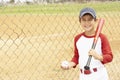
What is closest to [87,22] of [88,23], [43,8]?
[88,23]

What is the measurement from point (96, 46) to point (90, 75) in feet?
0.85

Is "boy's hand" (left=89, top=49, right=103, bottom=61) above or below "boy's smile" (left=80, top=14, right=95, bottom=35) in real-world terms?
below

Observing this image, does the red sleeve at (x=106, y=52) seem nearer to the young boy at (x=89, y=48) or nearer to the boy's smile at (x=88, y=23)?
the young boy at (x=89, y=48)

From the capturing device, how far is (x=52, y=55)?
8.31m

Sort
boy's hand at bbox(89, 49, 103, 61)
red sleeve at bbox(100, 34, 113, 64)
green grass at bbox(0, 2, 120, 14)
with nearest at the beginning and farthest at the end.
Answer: boy's hand at bbox(89, 49, 103, 61) → red sleeve at bbox(100, 34, 113, 64) → green grass at bbox(0, 2, 120, 14)

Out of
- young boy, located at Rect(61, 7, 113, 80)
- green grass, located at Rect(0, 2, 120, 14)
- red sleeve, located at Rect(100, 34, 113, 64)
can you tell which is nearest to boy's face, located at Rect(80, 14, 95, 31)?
young boy, located at Rect(61, 7, 113, 80)

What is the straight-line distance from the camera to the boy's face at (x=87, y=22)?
3021mm

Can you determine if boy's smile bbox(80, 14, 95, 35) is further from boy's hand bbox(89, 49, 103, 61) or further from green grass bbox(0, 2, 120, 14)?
green grass bbox(0, 2, 120, 14)

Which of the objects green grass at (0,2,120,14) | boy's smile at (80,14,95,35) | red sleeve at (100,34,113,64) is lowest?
green grass at (0,2,120,14)

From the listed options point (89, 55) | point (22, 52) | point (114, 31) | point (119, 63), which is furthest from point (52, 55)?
point (89, 55)

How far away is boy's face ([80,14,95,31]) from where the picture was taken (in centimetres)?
302

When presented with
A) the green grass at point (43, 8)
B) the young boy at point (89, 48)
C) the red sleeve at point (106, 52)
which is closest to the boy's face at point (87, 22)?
the young boy at point (89, 48)

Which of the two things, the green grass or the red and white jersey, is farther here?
the green grass

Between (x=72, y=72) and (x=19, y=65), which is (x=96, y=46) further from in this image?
(x=19, y=65)
